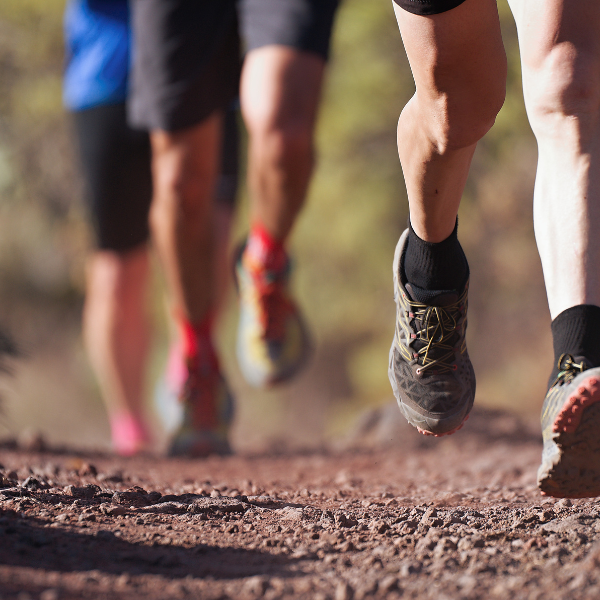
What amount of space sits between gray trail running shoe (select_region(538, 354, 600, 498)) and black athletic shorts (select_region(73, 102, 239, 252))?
2.99 m

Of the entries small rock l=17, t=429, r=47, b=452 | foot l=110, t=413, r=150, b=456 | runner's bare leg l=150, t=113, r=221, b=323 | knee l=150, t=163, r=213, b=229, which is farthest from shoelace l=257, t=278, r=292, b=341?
foot l=110, t=413, r=150, b=456

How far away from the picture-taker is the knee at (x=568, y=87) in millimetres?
1522

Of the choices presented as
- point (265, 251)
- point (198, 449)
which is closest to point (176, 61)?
point (265, 251)

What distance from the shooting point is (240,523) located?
1.53 meters

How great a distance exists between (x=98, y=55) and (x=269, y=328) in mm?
1948

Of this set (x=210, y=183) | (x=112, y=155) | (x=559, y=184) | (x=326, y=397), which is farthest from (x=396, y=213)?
(x=559, y=184)

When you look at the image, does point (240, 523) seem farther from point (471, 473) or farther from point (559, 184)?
point (471, 473)

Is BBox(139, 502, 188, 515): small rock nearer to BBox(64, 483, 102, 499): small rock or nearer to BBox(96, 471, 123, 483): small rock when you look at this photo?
BBox(64, 483, 102, 499): small rock

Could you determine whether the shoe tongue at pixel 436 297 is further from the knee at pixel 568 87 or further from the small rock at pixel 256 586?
the small rock at pixel 256 586

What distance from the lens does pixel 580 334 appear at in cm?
144

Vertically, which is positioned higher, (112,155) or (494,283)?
(112,155)

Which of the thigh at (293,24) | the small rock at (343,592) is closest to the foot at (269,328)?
the thigh at (293,24)

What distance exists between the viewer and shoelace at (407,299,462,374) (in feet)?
5.62

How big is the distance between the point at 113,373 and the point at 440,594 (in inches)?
127
